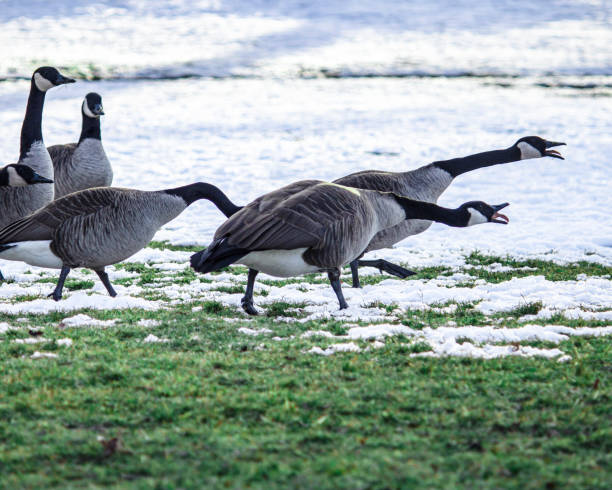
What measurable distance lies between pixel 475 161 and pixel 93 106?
677 cm

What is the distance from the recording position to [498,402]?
6.23 m

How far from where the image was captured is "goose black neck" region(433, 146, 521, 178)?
1268cm

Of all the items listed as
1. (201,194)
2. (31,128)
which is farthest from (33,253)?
(31,128)

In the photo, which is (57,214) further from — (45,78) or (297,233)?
(45,78)

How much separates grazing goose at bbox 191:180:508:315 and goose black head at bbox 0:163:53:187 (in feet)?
12.1

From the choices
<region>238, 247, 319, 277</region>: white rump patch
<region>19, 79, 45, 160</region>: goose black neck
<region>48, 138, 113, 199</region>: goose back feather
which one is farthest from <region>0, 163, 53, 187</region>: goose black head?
<region>238, 247, 319, 277</region>: white rump patch

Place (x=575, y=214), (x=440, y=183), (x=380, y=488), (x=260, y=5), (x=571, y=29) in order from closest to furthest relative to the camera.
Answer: (x=380, y=488) → (x=440, y=183) → (x=575, y=214) → (x=571, y=29) → (x=260, y=5)

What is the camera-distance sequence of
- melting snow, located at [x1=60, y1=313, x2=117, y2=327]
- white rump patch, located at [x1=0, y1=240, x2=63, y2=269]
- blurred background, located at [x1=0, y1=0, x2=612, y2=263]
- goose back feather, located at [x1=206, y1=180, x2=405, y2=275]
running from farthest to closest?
blurred background, located at [x1=0, y1=0, x2=612, y2=263]
white rump patch, located at [x1=0, y1=240, x2=63, y2=269]
goose back feather, located at [x1=206, y1=180, x2=405, y2=275]
melting snow, located at [x1=60, y1=313, x2=117, y2=327]

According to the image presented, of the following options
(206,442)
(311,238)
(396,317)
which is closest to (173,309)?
(311,238)

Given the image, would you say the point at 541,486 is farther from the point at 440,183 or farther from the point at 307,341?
the point at 440,183

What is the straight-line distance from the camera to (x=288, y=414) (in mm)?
5926

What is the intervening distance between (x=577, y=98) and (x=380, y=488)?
97.0 ft

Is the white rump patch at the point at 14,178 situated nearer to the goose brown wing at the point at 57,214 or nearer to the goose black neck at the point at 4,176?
the goose black neck at the point at 4,176

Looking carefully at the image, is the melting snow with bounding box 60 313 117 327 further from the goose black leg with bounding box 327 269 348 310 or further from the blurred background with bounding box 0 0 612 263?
the blurred background with bounding box 0 0 612 263
